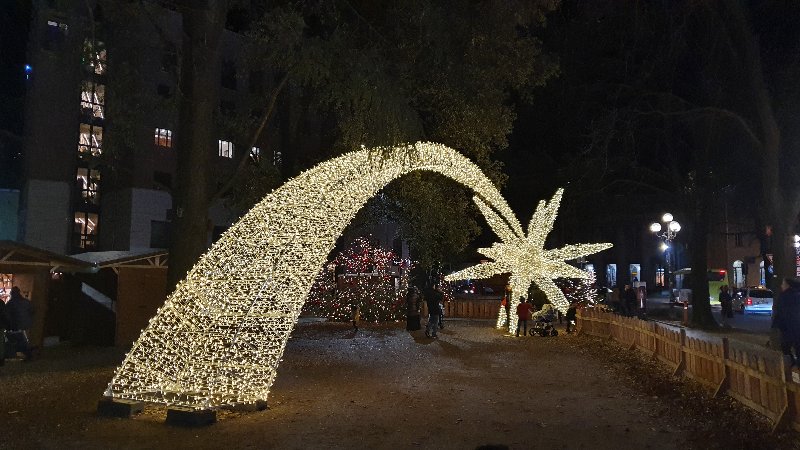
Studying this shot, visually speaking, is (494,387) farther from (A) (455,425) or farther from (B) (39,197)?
(B) (39,197)

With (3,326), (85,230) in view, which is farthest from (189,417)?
(85,230)

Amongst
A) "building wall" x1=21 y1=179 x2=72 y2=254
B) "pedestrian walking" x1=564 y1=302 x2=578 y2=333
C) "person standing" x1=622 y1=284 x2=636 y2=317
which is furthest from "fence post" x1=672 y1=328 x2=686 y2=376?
"building wall" x1=21 y1=179 x2=72 y2=254

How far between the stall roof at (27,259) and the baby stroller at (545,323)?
1221cm

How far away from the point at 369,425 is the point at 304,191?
3.53 meters

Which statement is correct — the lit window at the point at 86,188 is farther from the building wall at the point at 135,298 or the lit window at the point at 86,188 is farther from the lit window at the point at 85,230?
the building wall at the point at 135,298

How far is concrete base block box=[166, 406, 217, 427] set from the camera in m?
7.54

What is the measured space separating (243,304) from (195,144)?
303cm

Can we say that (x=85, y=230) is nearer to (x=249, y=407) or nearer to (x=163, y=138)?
(x=163, y=138)

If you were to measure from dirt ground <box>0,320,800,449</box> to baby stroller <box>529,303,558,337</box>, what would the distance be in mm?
4659

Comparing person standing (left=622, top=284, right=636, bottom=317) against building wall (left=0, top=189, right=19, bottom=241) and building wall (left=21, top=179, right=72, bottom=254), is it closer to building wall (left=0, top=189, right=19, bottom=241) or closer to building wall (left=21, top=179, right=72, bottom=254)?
building wall (left=21, top=179, right=72, bottom=254)

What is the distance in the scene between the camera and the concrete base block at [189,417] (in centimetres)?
754

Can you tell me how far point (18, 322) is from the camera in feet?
45.2

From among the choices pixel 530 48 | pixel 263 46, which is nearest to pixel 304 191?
pixel 263 46

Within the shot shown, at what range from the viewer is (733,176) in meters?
24.0
